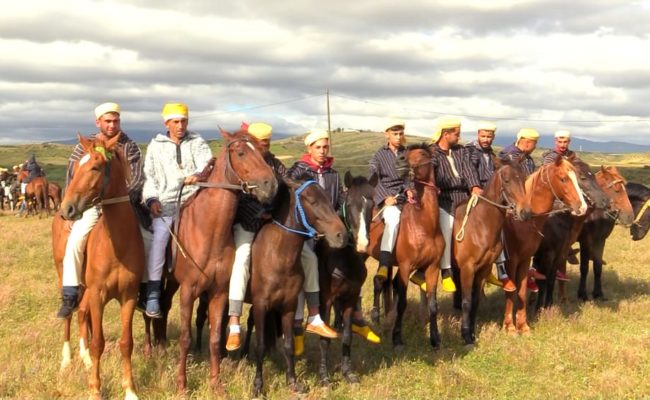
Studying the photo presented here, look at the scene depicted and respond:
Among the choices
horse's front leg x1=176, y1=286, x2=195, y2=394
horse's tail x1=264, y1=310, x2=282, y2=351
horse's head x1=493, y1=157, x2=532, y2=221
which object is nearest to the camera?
horse's front leg x1=176, y1=286, x2=195, y2=394

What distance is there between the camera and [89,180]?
186 inches

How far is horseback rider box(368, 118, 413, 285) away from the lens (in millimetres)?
7746

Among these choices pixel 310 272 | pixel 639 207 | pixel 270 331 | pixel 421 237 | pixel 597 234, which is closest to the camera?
pixel 310 272

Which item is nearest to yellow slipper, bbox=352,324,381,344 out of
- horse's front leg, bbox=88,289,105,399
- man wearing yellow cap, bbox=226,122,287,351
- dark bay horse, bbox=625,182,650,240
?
man wearing yellow cap, bbox=226,122,287,351

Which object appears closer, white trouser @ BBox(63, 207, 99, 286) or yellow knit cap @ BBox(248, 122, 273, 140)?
white trouser @ BBox(63, 207, 99, 286)

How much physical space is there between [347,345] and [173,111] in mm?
3471

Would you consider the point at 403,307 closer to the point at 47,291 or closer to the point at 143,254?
the point at 143,254

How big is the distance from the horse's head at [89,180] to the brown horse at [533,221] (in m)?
6.24

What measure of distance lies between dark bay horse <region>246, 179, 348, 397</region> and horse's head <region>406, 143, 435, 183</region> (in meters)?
2.07

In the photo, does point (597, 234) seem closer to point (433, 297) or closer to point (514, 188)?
point (514, 188)

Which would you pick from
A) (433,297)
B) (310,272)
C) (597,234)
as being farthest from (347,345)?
(597,234)

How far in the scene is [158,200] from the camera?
5871 mm

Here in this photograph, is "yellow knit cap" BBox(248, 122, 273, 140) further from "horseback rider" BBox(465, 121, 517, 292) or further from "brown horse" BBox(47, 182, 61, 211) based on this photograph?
"brown horse" BBox(47, 182, 61, 211)

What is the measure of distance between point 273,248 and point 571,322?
5.72 metres
